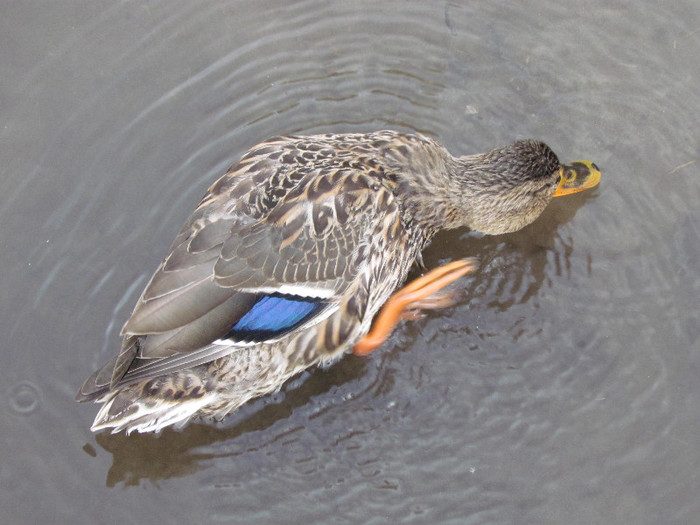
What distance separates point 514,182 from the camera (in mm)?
5402

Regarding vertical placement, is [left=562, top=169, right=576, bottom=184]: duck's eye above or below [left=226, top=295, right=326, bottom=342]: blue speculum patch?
below

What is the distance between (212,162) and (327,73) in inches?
47.7

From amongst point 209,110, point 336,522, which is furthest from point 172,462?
point 209,110

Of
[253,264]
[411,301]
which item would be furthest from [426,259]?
[253,264]

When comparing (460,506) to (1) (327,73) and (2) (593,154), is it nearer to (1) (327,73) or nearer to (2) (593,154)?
(2) (593,154)

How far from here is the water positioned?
16.3ft

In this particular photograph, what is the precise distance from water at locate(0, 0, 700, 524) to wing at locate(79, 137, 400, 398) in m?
0.89

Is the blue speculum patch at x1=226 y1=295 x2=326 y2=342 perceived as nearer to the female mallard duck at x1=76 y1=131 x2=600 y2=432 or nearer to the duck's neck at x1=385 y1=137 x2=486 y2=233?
the female mallard duck at x1=76 y1=131 x2=600 y2=432

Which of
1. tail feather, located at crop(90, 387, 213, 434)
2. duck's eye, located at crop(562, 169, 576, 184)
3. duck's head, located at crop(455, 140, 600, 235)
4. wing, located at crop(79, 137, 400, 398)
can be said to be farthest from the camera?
duck's eye, located at crop(562, 169, 576, 184)

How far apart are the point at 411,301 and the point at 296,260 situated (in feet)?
4.21

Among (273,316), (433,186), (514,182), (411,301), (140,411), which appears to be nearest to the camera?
(273,316)

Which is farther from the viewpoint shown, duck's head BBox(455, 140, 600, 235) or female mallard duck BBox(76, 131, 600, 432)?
duck's head BBox(455, 140, 600, 235)

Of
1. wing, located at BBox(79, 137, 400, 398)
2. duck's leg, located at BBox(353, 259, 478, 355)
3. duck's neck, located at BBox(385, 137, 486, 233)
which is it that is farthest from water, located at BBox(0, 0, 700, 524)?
wing, located at BBox(79, 137, 400, 398)

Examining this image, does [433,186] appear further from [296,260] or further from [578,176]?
[296,260]
